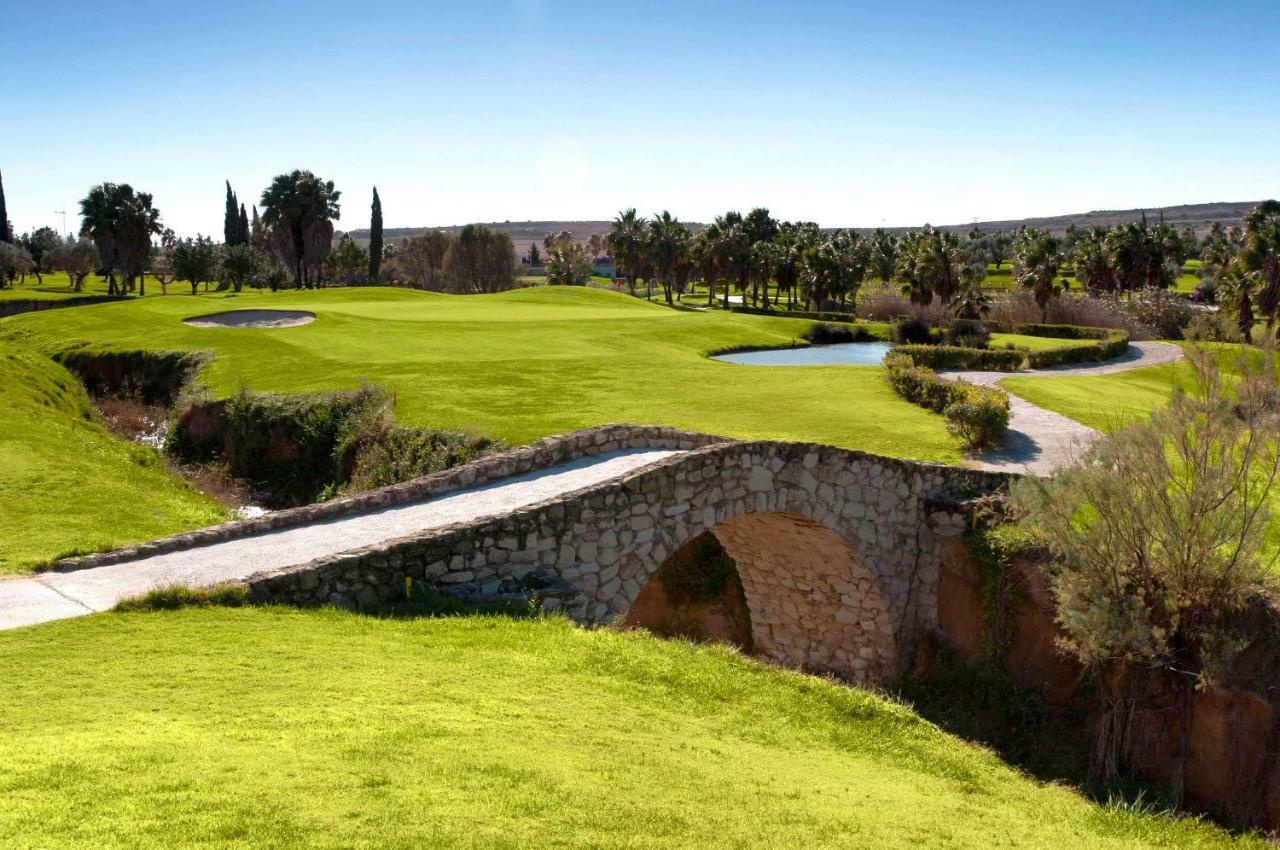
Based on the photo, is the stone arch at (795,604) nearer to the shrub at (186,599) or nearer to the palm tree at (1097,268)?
the shrub at (186,599)

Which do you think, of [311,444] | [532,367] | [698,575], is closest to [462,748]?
[698,575]

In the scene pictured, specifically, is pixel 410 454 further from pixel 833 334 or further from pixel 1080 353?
pixel 833 334

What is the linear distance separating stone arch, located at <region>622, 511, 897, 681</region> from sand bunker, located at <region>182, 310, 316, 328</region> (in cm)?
3356

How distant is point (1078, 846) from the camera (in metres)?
10.7

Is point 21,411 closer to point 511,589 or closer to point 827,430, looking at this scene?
point 511,589

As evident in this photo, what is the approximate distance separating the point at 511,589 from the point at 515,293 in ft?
195

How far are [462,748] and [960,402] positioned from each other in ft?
67.2

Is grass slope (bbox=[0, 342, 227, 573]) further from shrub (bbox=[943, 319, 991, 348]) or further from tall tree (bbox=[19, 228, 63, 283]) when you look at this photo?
tall tree (bbox=[19, 228, 63, 283])

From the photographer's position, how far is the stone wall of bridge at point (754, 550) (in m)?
13.9

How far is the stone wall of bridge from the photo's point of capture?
1387 cm

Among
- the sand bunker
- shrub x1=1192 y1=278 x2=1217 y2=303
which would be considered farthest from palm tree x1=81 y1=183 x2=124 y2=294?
shrub x1=1192 y1=278 x2=1217 y2=303

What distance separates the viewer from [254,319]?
52.6 meters

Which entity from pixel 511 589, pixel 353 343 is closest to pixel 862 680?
pixel 511 589

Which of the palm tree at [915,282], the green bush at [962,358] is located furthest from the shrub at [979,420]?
the palm tree at [915,282]
